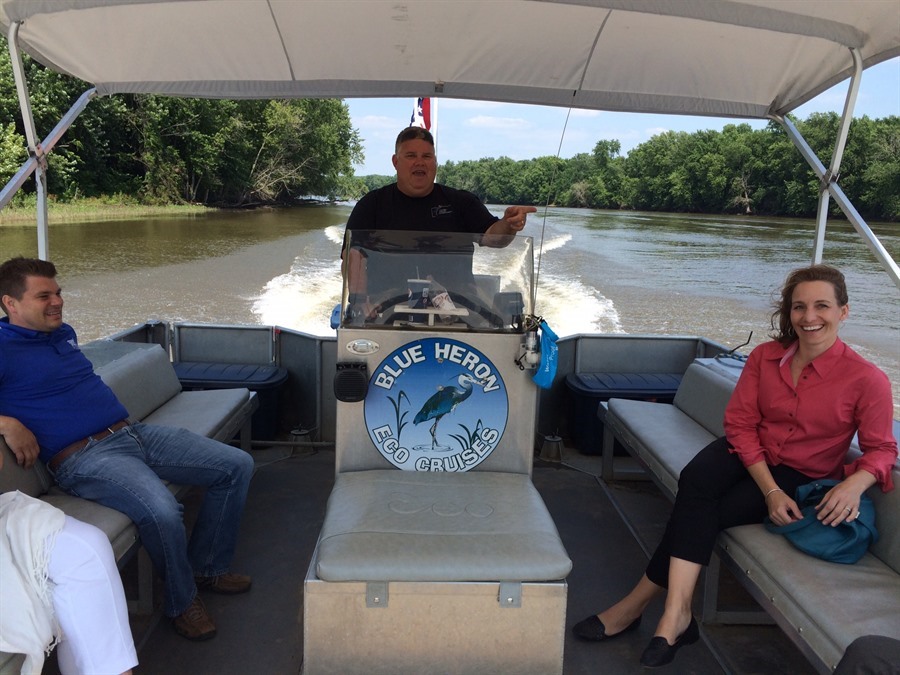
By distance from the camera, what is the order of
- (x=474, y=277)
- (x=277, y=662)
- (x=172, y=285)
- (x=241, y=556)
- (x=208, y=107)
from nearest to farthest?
(x=277, y=662), (x=474, y=277), (x=241, y=556), (x=172, y=285), (x=208, y=107)

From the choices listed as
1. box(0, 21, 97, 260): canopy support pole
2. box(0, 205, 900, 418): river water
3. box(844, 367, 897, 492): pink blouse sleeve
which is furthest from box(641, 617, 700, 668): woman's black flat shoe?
box(0, 21, 97, 260): canopy support pole

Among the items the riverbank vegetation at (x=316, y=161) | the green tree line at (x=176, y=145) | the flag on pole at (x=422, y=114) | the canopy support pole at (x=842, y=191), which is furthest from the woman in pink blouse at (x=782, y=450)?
the green tree line at (x=176, y=145)

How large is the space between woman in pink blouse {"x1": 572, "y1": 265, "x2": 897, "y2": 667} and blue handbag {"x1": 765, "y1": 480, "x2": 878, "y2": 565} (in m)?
0.03

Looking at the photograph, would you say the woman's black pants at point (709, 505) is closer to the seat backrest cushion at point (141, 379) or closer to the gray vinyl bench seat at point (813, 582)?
the gray vinyl bench seat at point (813, 582)

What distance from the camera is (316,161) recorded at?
4712 cm

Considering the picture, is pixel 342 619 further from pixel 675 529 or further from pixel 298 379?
pixel 298 379

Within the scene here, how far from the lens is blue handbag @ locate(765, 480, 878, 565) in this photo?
79.8 inches

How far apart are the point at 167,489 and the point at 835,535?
6.88 feet

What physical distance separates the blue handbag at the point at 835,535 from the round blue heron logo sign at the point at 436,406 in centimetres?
99

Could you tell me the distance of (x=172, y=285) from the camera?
14.4m

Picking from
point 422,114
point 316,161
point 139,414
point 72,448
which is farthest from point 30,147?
point 316,161

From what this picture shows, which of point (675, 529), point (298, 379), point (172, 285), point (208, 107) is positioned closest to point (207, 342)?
point (298, 379)

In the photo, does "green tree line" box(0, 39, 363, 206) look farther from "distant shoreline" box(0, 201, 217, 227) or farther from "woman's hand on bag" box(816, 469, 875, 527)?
"woman's hand on bag" box(816, 469, 875, 527)

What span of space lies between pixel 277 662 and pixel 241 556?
2.43 ft
